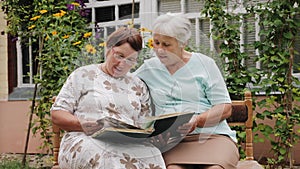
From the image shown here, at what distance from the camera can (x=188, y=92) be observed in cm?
292

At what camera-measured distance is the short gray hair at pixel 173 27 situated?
9.31ft

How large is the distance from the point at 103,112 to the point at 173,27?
55 cm

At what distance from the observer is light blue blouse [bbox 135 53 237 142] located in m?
2.92

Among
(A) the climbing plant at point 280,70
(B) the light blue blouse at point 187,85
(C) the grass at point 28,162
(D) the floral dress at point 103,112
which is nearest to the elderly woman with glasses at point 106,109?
(D) the floral dress at point 103,112

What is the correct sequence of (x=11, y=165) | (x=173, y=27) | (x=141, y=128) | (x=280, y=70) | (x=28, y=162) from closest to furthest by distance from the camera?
(x=141, y=128) < (x=173, y=27) < (x=280, y=70) < (x=11, y=165) < (x=28, y=162)

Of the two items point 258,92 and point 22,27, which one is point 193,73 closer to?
point 258,92

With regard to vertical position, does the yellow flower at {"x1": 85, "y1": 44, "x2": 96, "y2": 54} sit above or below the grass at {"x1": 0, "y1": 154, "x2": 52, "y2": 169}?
above

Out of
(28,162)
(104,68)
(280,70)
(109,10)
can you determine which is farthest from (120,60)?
(28,162)

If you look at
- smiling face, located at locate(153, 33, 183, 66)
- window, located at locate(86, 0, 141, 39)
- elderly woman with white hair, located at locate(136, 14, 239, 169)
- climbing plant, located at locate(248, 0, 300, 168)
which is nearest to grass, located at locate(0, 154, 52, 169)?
window, located at locate(86, 0, 141, 39)

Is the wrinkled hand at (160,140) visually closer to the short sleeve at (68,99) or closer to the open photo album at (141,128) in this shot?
the open photo album at (141,128)

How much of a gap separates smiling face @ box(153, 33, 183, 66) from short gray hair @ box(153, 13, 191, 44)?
22 mm

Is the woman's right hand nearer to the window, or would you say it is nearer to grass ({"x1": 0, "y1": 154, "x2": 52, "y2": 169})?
grass ({"x1": 0, "y1": 154, "x2": 52, "y2": 169})

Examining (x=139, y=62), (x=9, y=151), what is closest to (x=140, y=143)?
(x=139, y=62)

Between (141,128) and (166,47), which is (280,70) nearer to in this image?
(166,47)
